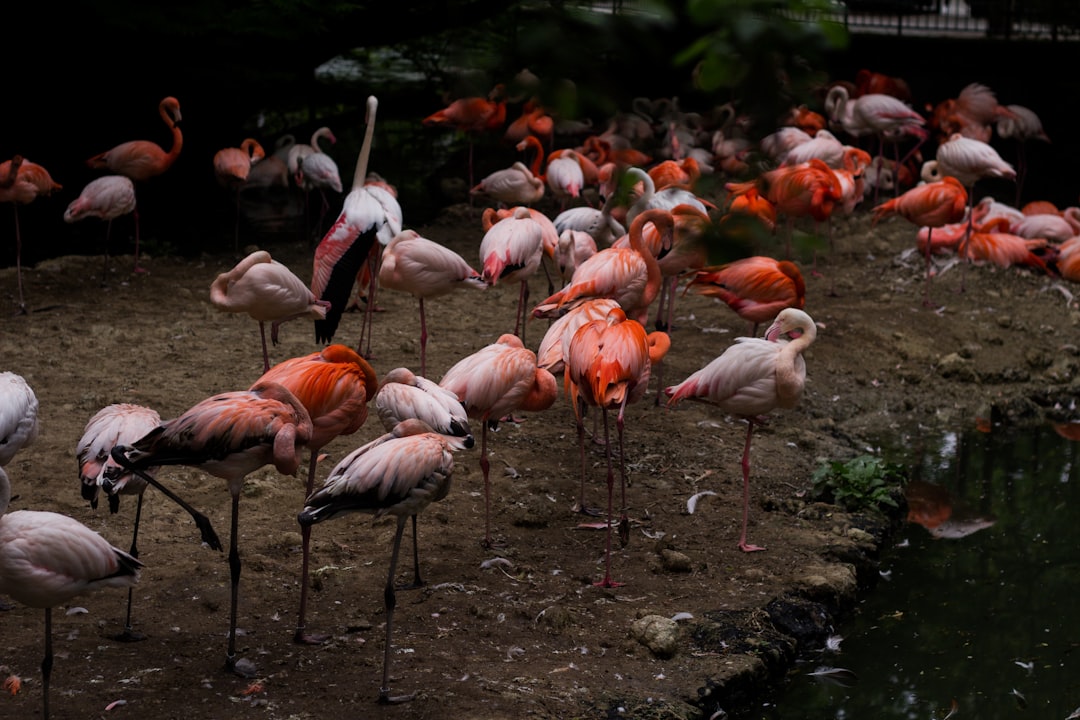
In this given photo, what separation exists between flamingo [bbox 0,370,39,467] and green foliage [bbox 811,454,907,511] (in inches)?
136

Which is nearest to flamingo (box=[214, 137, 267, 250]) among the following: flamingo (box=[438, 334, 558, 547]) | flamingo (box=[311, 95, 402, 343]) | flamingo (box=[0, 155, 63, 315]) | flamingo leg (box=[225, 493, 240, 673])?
flamingo (box=[0, 155, 63, 315])

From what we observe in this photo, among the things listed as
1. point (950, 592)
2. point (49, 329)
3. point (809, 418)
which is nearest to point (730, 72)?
point (950, 592)

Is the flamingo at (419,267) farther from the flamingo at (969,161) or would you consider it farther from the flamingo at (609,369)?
the flamingo at (969,161)

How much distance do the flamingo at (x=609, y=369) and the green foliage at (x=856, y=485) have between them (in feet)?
3.72

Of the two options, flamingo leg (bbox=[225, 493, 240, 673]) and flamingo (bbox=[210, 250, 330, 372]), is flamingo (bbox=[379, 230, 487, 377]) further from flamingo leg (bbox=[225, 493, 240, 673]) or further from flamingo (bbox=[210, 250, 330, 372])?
flamingo leg (bbox=[225, 493, 240, 673])

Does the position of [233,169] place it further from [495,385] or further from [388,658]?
[388,658]

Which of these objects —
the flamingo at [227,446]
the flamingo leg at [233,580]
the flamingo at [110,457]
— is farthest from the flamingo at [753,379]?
the flamingo at [110,457]

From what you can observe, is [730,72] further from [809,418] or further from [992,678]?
[809,418]

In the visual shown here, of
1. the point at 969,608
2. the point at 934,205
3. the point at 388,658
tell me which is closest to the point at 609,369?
the point at 388,658

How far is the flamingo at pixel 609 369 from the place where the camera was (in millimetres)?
4582

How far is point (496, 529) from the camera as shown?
496cm

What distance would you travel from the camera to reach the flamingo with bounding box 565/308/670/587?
458cm

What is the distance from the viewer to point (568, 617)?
4199 mm

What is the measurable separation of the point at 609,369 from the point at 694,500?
3.53 feet
